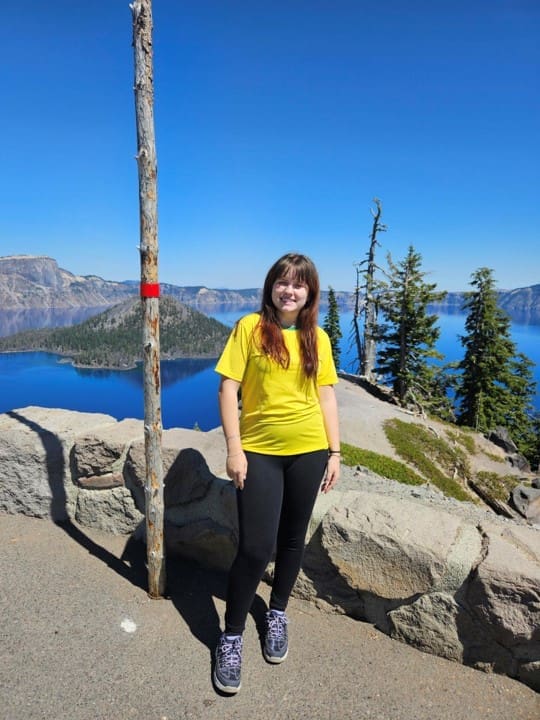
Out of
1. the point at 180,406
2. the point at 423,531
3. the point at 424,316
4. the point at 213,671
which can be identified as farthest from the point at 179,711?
the point at 180,406

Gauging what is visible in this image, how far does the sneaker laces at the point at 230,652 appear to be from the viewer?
106 inches

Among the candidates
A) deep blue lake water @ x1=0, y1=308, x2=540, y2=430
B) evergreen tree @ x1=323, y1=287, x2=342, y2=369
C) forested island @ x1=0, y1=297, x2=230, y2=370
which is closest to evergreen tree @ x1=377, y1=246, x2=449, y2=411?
evergreen tree @ x1=323, y1=287, x2=342, y2=369

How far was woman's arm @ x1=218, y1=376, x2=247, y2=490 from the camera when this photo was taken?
2.57 meters

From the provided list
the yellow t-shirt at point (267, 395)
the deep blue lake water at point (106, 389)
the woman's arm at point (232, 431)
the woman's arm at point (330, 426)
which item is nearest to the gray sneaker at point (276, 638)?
the woman's arm at point (330, 426)

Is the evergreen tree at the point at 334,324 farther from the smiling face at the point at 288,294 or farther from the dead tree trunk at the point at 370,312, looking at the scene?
the smiling face at the point at 288,294

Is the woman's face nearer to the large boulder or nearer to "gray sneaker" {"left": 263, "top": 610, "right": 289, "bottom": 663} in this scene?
the large boulder

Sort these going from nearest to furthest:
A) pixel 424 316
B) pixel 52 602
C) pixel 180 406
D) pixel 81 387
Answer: pixel 52 602
pixel 424 316
pixel 180 406
pixel 81 387

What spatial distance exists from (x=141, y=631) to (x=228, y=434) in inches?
71.5

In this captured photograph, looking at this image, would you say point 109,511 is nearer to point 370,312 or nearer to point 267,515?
point 267,515

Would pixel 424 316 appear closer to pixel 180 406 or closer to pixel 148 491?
pixel 148 491

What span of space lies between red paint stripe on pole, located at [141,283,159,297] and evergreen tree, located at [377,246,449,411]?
2337cm

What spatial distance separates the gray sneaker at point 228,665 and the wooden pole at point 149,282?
3.03 ft

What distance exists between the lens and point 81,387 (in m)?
103

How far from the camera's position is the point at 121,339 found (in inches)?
5920
